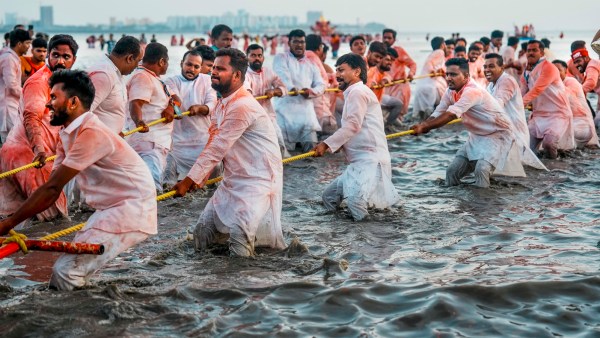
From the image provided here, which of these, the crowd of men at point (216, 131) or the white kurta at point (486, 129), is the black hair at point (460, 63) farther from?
the white kurta at point (486, 129)

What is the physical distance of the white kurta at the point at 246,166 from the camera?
655 centimetres

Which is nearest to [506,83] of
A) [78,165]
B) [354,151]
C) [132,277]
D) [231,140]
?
[354,151]

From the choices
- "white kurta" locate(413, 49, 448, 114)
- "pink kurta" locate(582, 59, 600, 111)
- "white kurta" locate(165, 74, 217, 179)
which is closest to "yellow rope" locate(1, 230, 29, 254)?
"white kurta" locate(165, 74, 217, 179)

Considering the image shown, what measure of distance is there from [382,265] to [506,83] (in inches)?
188

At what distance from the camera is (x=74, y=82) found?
542cm

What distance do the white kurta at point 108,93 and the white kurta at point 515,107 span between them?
5.07 m

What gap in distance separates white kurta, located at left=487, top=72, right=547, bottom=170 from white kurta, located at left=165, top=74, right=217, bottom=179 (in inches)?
140

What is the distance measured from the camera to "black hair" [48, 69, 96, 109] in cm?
541

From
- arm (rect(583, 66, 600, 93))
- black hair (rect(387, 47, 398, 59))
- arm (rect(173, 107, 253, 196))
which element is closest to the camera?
arm (rect(173, 107, 253, 196))

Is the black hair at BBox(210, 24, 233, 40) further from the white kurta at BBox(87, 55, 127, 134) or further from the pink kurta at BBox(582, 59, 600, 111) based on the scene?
the pink kurta at BBox(582, 59, 600, 111)

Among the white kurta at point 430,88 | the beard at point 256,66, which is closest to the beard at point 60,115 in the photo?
the beard at point 256,66

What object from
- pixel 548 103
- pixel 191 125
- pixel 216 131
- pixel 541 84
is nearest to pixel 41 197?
pixel 216 131

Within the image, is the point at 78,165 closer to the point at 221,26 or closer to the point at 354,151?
the point at 354,151

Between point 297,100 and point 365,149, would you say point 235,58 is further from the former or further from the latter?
point 297,100
